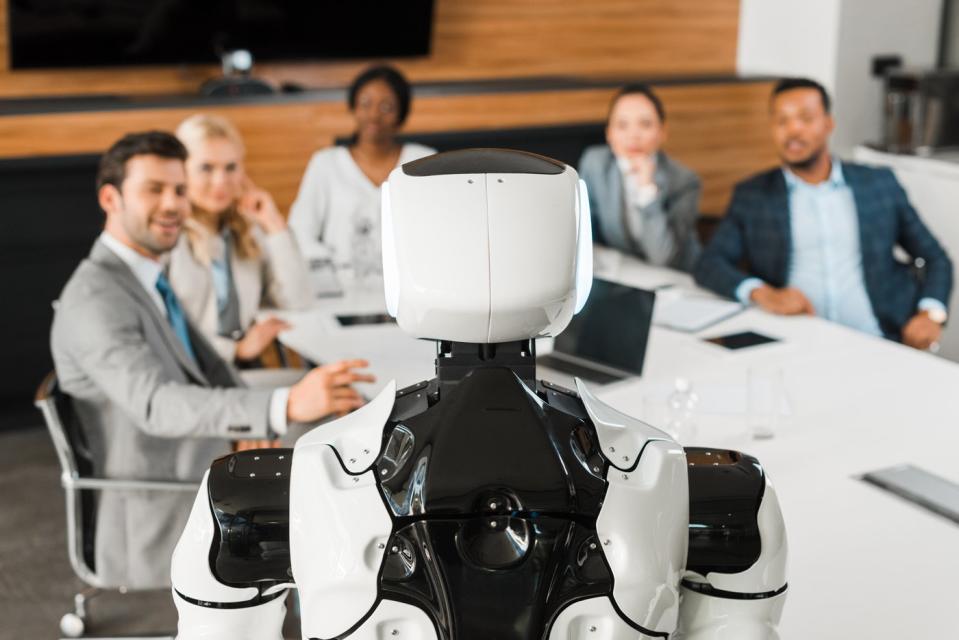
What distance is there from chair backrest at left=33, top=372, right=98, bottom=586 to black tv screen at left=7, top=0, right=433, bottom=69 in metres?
2.67

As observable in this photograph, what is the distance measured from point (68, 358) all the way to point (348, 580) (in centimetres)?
171

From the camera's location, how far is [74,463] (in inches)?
93.6

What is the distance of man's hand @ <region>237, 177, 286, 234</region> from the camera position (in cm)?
340

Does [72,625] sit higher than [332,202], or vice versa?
[332,202]

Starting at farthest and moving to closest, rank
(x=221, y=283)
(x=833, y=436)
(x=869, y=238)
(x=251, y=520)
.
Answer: (x=869, y=238) → (x=221, y=283) → (x=833, y=436) → (x=251, y=520)

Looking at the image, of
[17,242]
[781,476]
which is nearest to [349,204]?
[17,242]

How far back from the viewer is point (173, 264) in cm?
324

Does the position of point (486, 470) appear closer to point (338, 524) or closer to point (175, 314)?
point (338, 524)

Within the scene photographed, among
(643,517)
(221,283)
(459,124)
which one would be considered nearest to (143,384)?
(221,283)

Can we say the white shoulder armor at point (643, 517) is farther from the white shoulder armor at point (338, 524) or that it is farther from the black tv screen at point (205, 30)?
the black tv screen at point (205, 30)

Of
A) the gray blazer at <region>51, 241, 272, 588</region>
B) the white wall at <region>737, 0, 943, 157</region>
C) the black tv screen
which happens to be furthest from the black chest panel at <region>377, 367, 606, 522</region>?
the white wall at <region>737, 0, 943, 157</region>

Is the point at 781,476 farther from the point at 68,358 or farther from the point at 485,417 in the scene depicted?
the point at 68,358

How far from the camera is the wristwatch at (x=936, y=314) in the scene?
342cm

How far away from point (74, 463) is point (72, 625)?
710 mm
